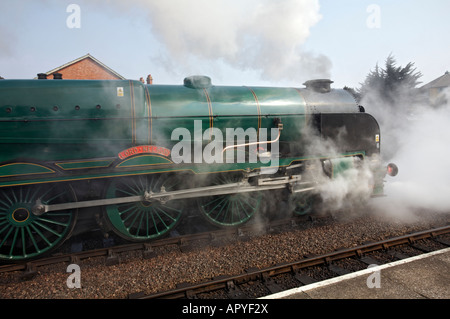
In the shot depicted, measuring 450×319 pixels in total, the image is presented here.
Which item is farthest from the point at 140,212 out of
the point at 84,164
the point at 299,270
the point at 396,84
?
the point at 396,84

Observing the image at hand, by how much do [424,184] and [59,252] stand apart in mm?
9839

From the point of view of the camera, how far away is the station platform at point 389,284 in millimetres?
3633

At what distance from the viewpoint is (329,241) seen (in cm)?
530

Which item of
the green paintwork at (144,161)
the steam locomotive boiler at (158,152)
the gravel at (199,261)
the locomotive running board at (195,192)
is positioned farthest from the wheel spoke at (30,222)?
the green paintwork at (144,161)

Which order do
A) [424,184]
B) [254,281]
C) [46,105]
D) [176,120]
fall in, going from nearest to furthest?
[254,281] → [46,105] → [176,120] → [424,184]

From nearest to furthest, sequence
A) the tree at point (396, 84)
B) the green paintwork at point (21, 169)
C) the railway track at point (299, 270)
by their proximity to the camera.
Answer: the railway track at point (299, 270) < the green paintwork at point (21, 169) < the tree at point (396, 84)

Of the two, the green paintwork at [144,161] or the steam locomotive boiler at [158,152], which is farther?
the green paintwork at [144,161]

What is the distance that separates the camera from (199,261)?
464 cm

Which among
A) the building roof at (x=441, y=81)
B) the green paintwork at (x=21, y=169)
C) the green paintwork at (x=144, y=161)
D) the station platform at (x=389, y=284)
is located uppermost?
the building roof at (x=441, y=81)

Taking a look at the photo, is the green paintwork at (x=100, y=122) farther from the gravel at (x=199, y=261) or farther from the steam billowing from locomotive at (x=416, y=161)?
the steam billowing from locomotive at (x=416, y=161)

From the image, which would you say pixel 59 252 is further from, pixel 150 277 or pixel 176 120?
pixel 176 120

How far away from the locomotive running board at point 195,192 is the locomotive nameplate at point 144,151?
0.69 metres

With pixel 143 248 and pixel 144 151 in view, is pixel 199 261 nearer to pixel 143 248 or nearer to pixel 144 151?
pixel 143 248
